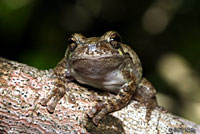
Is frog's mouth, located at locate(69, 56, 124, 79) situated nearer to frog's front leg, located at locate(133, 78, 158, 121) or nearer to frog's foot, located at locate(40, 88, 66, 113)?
frog's foot, located at locate(40, 88, 66, 113)

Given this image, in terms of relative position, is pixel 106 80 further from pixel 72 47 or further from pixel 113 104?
pixel 72 47

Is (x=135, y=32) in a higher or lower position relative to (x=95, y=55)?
higher

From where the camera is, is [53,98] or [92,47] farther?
[92,47]

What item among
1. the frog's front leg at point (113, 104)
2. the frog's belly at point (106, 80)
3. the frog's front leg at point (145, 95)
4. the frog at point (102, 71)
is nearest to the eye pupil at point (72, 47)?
the frog at point (102, 71)

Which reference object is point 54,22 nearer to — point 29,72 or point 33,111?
point 29,72

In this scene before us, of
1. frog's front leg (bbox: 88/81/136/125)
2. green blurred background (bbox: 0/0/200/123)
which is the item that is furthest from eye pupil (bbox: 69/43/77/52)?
green blurred background (bbox: 0/0/200/123)

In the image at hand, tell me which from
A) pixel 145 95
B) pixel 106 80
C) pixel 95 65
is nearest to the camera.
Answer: pixel 95 65

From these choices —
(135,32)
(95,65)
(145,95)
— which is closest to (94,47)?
(95,65)

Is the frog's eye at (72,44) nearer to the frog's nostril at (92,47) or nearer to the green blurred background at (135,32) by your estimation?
the frog's nostril at (92,47)
